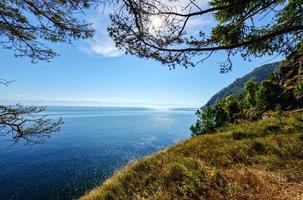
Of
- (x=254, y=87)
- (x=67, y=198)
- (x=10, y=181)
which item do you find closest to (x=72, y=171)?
(x=10, y=181)

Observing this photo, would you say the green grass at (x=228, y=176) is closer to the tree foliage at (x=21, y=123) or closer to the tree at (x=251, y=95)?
the tree foliage at (x=21, y=123)

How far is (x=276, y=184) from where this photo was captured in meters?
4.34

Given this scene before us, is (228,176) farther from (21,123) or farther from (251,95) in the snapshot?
(251,95)

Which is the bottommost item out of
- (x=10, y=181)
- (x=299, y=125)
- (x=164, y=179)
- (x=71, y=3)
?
(x=10, y=181)

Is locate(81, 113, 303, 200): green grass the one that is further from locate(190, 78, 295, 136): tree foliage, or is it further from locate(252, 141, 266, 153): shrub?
locate(190, 78, 295, 136): tree foliage

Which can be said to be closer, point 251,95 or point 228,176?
point 228,176

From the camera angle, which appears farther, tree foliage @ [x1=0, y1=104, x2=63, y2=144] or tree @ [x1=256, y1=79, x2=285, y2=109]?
tree @ [x1=256, y1=79, x2=285, y2=109]

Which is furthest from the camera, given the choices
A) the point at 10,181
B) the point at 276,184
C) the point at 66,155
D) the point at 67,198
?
the point at 66,155

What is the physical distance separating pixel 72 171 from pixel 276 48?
116ft

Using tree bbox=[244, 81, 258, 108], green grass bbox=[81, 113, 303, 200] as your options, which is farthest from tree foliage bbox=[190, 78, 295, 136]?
green grass bbox=[81, 113, 303, 200]

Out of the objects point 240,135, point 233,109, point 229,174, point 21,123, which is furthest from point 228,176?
point 233,109

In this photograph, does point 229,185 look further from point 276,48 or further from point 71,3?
point 71,3

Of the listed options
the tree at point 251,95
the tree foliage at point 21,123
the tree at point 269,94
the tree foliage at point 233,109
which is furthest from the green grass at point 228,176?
the tree at point 251,95

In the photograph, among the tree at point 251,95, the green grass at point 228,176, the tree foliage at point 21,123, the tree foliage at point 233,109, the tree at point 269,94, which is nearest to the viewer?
the green grass at point 228,176
